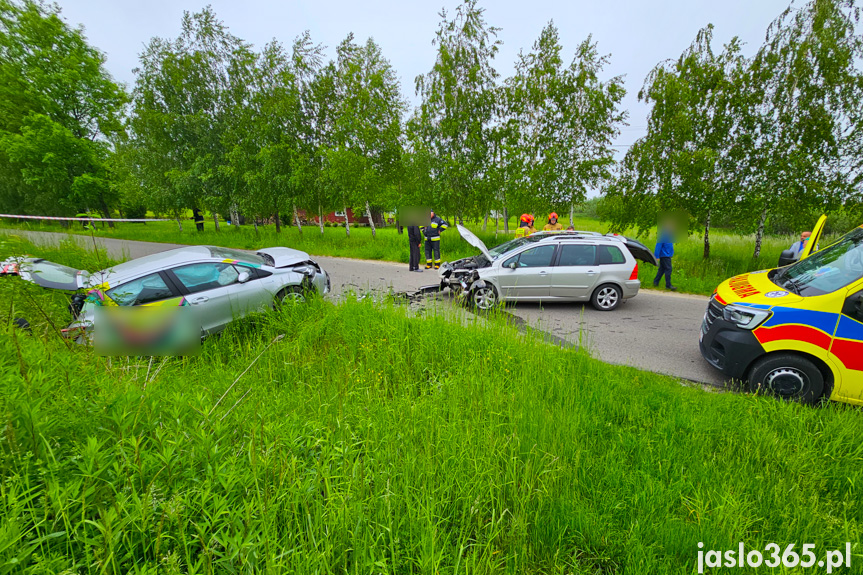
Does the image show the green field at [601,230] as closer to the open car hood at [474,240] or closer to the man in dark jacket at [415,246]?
the man in dark jacket at [415,246]

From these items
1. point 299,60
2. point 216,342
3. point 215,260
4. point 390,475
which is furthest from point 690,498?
point 299,60

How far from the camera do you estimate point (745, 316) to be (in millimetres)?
3791

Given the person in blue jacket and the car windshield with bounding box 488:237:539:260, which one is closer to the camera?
the car windshield with bounding box 488:237:539:260

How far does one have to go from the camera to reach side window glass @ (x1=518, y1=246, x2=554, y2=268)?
23.4 feet

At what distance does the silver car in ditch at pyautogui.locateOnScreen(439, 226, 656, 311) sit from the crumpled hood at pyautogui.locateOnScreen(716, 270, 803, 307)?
242cm

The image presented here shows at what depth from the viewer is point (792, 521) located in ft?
6.46

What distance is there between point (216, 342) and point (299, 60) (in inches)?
602

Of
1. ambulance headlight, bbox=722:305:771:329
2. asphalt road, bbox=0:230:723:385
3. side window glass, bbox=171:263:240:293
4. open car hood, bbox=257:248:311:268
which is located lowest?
asphalt road, bbox=0:230:723:385

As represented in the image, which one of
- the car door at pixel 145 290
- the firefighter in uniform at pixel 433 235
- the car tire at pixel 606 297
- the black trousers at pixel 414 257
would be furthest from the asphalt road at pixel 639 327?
the car door at pixel 145 290

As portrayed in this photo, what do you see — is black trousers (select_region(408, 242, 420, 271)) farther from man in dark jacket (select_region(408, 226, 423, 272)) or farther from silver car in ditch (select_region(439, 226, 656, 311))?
silver car in ditch (select_region(439, 226, 656, 311))

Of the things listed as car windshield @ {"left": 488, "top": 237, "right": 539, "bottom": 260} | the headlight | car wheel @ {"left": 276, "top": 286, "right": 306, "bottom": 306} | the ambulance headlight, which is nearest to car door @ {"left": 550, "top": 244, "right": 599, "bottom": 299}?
car windshield @ {"left": 488, "top": 237, "right": 539, "bottom": 260}

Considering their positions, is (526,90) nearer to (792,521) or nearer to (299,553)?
(792,521)

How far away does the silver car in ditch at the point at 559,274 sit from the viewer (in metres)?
7.08

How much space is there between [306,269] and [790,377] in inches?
277
